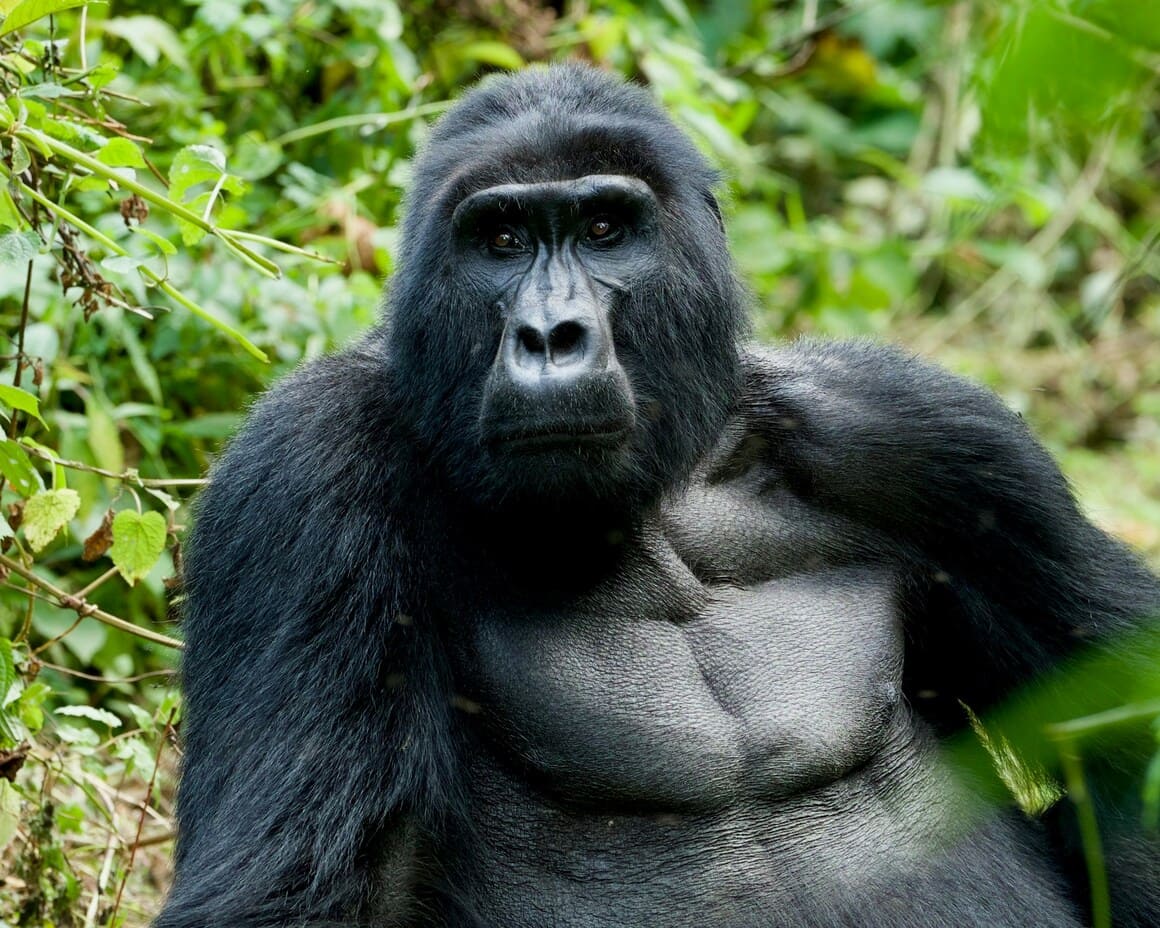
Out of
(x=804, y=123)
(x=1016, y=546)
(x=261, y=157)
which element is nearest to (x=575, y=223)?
(x=1016, y=546)

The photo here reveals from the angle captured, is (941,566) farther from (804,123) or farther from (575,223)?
(804,123)

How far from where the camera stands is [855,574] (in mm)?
3293

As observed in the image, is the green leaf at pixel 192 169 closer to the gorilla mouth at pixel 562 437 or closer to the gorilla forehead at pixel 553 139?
the gorilla forehead at pixel 553 139

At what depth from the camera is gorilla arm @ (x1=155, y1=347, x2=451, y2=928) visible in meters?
2.63

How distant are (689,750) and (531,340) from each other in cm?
86

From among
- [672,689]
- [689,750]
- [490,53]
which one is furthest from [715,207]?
[490,53]

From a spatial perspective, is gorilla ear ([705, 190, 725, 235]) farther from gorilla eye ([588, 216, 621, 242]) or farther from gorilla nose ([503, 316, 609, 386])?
gorilla nose ([503, 316, 609, 386])

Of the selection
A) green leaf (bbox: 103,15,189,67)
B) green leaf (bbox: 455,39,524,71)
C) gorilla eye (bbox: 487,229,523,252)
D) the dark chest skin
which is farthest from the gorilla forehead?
green leaf (bbox: 455,39,524,71)

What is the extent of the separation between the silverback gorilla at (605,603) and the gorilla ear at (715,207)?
17 mm

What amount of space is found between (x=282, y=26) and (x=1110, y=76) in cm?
469

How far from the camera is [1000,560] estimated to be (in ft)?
10.9

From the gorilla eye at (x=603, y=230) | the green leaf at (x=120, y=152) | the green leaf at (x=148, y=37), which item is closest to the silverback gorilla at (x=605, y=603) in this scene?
the gorilla eye at (x=603, y=230)

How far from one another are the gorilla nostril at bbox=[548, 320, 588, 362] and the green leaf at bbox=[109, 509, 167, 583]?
1.02m

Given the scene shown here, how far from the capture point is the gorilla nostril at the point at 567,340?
2.76 meters
